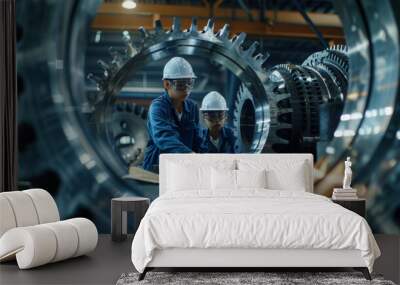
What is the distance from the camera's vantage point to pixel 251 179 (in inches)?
239

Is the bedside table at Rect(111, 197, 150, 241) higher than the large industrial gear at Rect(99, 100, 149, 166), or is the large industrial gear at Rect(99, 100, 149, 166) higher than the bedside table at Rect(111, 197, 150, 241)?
the large industrial gear at Rect(99, 100, 149, 166)

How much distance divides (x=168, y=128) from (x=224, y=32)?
123 cm

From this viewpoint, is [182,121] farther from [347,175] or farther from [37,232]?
[37,232]

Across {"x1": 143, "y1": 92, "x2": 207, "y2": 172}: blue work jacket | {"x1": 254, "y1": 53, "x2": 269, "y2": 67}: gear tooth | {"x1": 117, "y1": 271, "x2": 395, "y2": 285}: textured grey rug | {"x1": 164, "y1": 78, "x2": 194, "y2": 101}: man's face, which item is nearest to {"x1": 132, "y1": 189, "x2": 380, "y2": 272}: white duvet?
{"x1": 117, "y1": 271, "x2": 395, "y2": 285}: textured grey rug

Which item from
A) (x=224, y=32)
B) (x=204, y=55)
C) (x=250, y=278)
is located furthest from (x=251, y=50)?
(x=250, y=278)

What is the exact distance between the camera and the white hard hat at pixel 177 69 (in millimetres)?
6883

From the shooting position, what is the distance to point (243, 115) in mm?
6891

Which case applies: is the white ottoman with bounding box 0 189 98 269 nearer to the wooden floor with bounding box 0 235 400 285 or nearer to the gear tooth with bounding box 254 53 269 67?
the wooden floor with bounding box 0 235 400 285

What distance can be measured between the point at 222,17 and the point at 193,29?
13.9 inches

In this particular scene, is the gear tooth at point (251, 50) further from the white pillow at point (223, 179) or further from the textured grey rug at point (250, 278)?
the textured grey rug at point (250, 278)

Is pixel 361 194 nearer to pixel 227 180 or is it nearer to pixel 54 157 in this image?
pixel 227 180

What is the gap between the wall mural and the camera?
6.89m

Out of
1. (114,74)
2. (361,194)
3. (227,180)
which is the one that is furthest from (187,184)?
(361,194)

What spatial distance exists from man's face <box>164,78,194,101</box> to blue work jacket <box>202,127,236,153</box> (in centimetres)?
46
